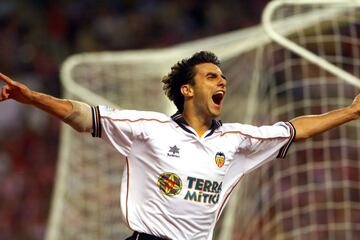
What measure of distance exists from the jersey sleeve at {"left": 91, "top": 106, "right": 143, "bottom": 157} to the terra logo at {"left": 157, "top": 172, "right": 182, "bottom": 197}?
22 cm

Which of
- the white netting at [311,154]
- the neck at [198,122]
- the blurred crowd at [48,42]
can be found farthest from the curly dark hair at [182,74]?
the blurred crowd at [48,42]

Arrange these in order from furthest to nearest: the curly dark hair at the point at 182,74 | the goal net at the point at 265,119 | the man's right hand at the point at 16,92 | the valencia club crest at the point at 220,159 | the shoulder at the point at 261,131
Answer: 1. the goal net at the point at 265,119
2. the curly dark hair at the point at 182,74
3. the shoulder at the point at 261,131
4. the valencia club crest at the point at 220,159
5. the man's right hand at the point at 16,92

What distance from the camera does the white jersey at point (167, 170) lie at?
4883 millimetres

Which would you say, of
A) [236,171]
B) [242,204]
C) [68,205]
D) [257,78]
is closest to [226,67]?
[257,78]

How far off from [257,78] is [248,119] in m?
0.32

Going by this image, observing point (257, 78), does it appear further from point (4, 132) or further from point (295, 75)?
point (4, 132)

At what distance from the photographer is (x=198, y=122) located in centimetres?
511

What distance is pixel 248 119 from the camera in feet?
25.9

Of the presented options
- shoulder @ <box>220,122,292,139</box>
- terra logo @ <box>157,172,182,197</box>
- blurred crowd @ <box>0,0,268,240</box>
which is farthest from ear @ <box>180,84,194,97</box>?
blurred crowd @ <box>0,0,268,240</box>

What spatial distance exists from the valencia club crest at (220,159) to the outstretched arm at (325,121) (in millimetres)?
413

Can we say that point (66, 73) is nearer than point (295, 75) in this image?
No

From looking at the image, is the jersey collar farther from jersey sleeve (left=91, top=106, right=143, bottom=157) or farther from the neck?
jersey sleeve (left=91, top=106, right=143, bottom=157)

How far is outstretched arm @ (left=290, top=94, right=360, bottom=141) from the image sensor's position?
5.08m

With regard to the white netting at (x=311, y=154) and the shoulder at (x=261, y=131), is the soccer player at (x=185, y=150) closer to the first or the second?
the shoulder at (x=261, y=131)
